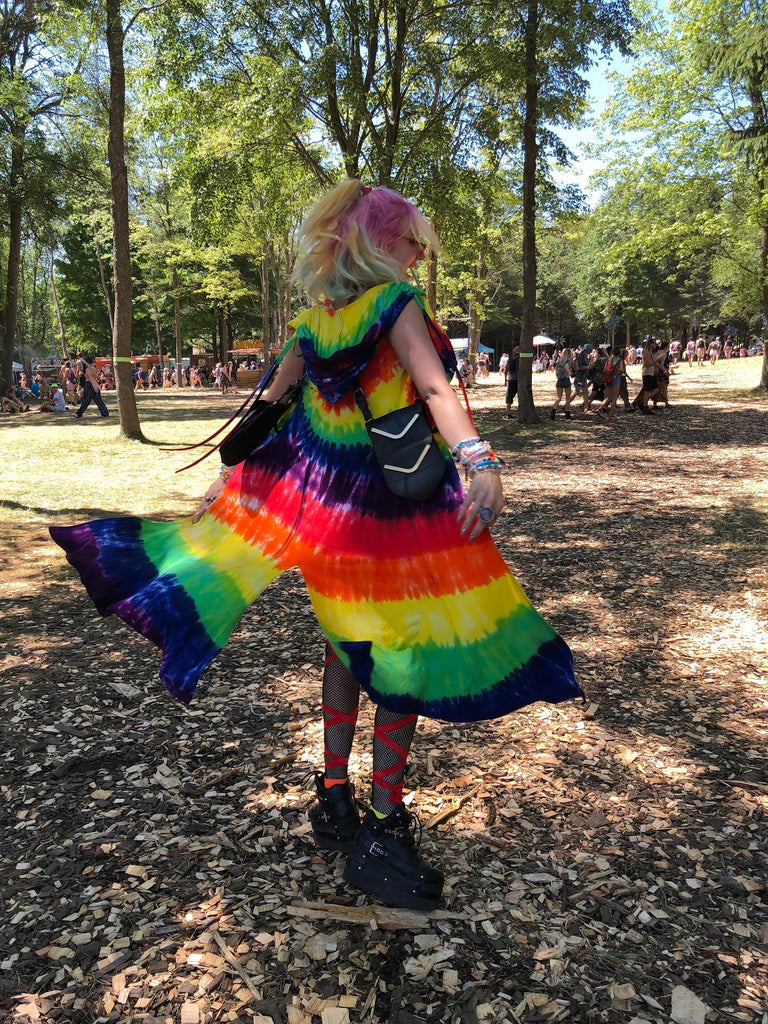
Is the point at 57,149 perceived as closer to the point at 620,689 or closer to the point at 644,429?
the point at 644,429

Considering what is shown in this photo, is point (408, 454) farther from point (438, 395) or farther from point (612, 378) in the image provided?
point (612, 378)

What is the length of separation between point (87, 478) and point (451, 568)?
9013 mm

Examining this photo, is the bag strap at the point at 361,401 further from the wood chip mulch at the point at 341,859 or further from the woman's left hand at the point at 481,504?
the wood chip mulch at the point at 341,859

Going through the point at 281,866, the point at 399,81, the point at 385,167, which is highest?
the point at 399,81

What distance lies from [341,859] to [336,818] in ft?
0.47

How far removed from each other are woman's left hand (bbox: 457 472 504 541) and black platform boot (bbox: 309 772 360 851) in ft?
3.44

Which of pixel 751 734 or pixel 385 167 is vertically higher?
pixel 385 167

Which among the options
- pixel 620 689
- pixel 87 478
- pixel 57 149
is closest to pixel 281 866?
pixel 620 689

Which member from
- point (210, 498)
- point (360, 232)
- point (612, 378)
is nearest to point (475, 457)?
point (360, 232)

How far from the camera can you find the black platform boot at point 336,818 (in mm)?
2383

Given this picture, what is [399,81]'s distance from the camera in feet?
43.3

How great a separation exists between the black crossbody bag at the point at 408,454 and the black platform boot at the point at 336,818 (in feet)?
3.55

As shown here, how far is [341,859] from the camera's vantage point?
241 centimetres

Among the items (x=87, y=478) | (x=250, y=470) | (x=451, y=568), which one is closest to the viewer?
(x=451, y=568)
